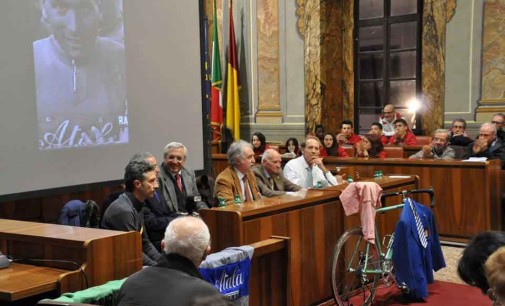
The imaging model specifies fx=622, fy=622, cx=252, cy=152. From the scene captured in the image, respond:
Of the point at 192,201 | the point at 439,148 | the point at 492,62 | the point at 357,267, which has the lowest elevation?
the point at 357,267

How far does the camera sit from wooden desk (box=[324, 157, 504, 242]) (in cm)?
661

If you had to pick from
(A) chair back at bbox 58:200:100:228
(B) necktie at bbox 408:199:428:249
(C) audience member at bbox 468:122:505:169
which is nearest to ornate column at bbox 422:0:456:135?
(C) audience member at bbox 468:122:505:169

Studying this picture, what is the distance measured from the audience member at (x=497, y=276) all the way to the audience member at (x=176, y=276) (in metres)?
0.93

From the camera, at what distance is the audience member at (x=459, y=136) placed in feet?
26.2

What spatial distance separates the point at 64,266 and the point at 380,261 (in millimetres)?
2619

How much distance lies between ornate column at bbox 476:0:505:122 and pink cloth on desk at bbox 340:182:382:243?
5.00m

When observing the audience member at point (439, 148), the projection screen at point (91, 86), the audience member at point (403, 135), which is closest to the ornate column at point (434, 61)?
the audience member at point (403, 135)

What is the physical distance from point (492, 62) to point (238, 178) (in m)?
5.67

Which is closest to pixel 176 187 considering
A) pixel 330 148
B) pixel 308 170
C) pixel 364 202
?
pixel 364 202

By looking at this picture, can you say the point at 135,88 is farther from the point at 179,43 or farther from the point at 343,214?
the point at 343,214

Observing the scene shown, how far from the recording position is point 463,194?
6.73 metres

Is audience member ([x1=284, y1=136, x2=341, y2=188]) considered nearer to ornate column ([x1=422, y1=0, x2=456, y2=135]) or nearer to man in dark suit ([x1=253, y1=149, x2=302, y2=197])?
man in dark suit ([x1=253, y1=149, x2=302, y2=197])

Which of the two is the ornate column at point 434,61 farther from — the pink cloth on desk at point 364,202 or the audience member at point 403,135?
the pink cloth on desk at point 364,202

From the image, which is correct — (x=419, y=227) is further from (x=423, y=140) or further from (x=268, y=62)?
(x=268, y=62)
